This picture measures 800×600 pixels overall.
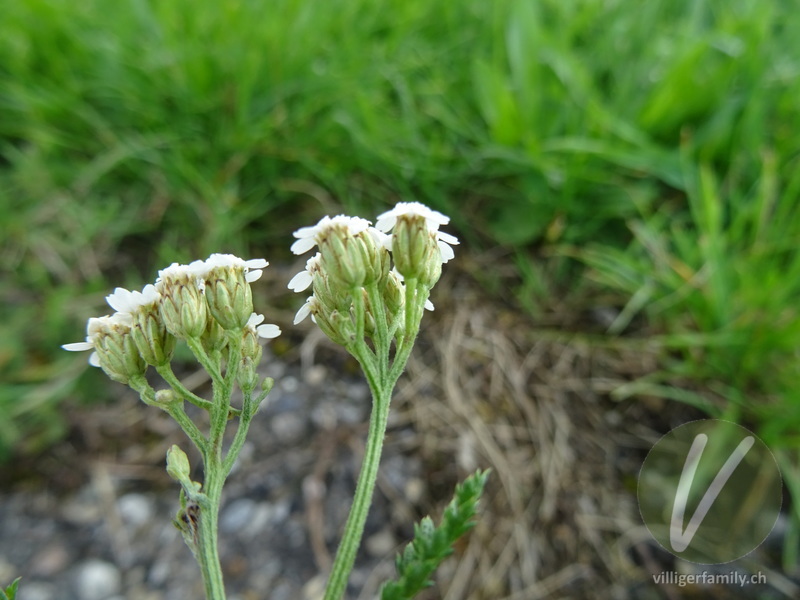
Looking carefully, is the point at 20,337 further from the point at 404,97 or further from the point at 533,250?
the point at 533,250

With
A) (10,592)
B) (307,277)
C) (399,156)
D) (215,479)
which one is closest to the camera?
(10,592)

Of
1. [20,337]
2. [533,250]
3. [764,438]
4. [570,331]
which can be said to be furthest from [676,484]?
[20,337]

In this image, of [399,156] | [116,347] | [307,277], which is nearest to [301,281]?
[307,277]

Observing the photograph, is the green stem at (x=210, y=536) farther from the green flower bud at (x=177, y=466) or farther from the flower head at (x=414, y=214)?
the flower head at (x=414, y=214)

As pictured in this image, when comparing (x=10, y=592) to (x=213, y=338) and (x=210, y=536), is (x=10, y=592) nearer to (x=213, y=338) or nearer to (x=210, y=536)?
(x=210, y=536)

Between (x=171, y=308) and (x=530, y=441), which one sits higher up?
(x=530, y=441)

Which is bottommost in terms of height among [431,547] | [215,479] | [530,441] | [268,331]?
[431,547]

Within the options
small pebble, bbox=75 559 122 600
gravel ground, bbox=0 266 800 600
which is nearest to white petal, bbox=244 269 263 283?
gravel ground, bbox=0 266 800 600

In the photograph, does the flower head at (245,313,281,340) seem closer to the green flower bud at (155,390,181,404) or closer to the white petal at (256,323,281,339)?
the white petal at (256,323,281,339)

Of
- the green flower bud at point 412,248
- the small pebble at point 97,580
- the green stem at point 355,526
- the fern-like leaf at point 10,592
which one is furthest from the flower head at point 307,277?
the small pebble at point 97,580
